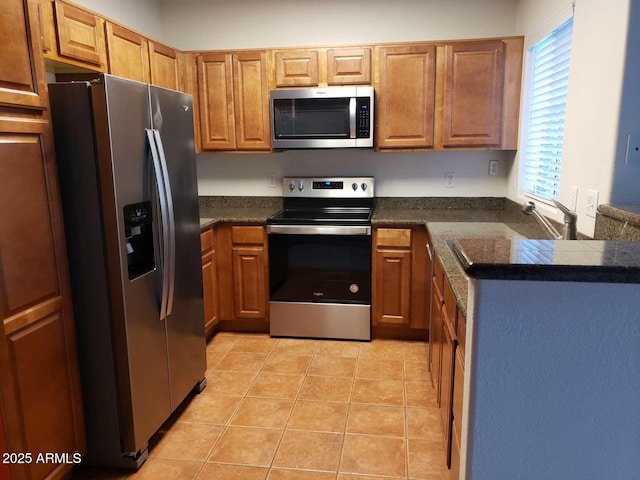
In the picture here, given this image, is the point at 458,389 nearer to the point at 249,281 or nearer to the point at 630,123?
the point at 630,123

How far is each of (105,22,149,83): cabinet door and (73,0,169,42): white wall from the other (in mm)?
343

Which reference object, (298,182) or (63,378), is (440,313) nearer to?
(63,378)

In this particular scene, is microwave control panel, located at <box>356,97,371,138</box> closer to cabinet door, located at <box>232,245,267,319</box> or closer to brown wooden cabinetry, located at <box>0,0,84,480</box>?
cabinet door, located at <box>232,245,267,319</box>

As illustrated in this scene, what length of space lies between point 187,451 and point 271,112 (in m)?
2.23

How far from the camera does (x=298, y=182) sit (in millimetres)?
3721

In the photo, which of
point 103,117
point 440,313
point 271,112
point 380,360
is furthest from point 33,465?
point 271,112

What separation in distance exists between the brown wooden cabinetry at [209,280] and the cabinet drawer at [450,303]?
67.2 inches

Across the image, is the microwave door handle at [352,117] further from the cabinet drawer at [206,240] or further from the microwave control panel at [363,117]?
the cabinet drawer at [206,240]

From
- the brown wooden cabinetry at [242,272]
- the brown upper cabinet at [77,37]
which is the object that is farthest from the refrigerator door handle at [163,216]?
the brown wooden cabinetry at [242,272]

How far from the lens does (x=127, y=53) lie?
280cm

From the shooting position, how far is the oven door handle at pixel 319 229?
3182 millimetres

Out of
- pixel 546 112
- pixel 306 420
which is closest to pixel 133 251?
pixel 306 420

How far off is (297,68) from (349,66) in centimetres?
37

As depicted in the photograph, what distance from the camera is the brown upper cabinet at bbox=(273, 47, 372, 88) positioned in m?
3.24
